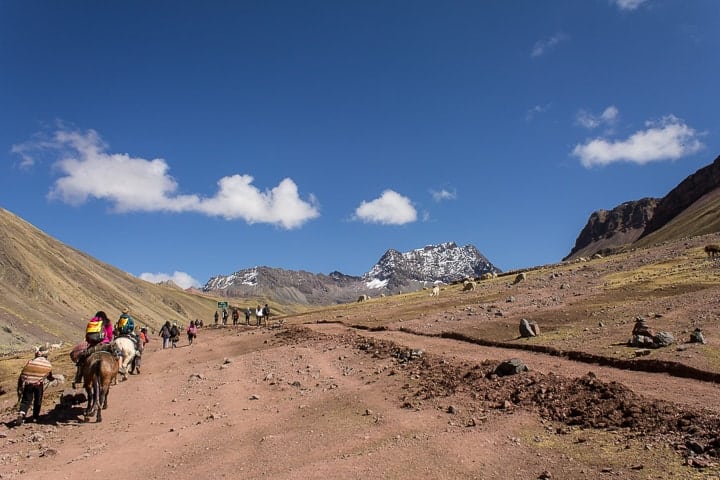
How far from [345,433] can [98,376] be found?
1086cm

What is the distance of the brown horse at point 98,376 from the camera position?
20.5 m

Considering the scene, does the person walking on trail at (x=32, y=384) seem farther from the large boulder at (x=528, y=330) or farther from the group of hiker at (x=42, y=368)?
the large boulder at (x=528, y=330)

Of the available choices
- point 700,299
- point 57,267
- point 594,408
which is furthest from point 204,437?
point 57,267

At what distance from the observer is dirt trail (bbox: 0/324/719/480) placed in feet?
41.8

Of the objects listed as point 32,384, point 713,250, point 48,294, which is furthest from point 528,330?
point 48,294

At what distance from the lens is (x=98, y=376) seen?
67.8ft

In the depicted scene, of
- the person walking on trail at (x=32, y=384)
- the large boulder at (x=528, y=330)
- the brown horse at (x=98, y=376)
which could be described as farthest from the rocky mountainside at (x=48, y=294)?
the large boulder at (x=528, y=330)

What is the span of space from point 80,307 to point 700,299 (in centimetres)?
13060

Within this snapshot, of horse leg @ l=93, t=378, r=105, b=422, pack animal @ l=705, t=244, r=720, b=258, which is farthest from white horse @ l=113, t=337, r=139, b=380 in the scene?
pack animal @ l=705, t=244, r=720, b=258

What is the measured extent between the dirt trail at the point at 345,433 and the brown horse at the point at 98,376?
0.64 m

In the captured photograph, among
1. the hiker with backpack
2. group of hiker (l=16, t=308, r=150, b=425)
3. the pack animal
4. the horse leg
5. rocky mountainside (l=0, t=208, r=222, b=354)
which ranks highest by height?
rocky mountainside (l=0, t=208, r=222, b=354)

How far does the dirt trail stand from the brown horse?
642mm

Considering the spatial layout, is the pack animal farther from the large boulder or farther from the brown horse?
the brown horse

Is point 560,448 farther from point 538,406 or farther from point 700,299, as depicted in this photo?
point 700,299
